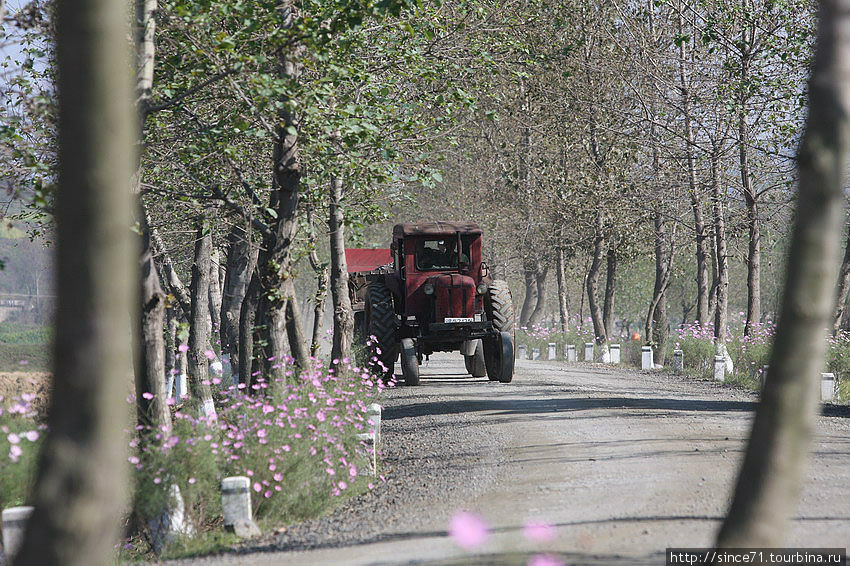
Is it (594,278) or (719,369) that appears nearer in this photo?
(719,369)

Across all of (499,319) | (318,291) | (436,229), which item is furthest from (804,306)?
(436,229)

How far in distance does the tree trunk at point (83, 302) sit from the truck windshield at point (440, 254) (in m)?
15.6

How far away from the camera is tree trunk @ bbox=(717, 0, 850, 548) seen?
163 inches

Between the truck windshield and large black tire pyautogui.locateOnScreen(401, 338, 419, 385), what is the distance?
1586mm

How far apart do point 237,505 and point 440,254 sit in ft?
38.8

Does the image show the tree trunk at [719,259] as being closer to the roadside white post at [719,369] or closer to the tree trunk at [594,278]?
the roadside white post at [719,369]

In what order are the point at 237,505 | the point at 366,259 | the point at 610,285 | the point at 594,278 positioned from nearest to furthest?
1. the point at 237,505
2. the point at 594,278
3. the point at 610,285
4. the point at 366,259

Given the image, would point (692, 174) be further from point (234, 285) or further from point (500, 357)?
point (234, 285)

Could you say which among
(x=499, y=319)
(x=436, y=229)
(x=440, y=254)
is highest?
(x=436, y=229)

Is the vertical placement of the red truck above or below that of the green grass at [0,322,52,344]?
above

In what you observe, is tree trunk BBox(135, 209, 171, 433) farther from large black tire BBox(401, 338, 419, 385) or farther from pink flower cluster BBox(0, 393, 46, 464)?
large black tire BBox(401, 338, 419, 385)

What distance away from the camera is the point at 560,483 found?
9156mm

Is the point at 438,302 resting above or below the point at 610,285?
below

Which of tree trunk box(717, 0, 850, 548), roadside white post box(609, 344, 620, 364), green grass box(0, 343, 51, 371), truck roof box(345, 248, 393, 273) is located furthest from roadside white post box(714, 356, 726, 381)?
tree trunk box(717, 0, 850, 548)
